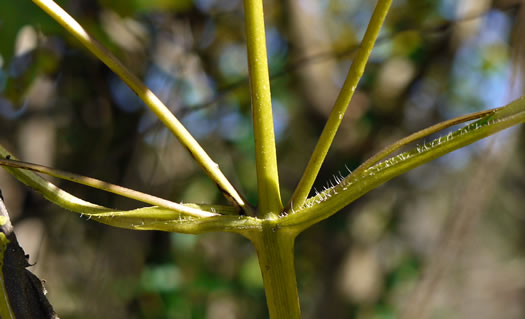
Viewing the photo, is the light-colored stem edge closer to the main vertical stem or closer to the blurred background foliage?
the main vertical stem

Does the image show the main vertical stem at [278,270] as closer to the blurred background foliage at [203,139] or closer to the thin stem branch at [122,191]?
the thin stem branch at [122,191]

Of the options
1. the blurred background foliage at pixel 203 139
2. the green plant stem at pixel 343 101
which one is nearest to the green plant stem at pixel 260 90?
the green plant stem at pixel 343 101

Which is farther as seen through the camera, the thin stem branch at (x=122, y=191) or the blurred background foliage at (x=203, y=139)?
the blurred background foliage at (x=203, y=139)

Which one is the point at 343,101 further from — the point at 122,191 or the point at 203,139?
the point at 203,139

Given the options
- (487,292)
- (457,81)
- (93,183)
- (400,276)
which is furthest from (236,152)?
(487,292)

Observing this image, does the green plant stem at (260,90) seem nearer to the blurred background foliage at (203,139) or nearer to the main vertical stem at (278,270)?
the main vertical stem at (278,270)

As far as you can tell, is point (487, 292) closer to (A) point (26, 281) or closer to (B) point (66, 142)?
(B) point (66, 142)

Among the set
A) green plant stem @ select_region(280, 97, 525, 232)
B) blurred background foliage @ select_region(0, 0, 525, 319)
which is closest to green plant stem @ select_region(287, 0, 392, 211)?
green plant stem @ select_region(280, 97, 525, 232)

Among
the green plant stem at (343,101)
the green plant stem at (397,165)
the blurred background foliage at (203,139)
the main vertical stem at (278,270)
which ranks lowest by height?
the main vertical stem at (278,270)

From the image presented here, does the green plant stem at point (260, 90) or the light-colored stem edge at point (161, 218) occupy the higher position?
the green plant stem at point (260, 90)
